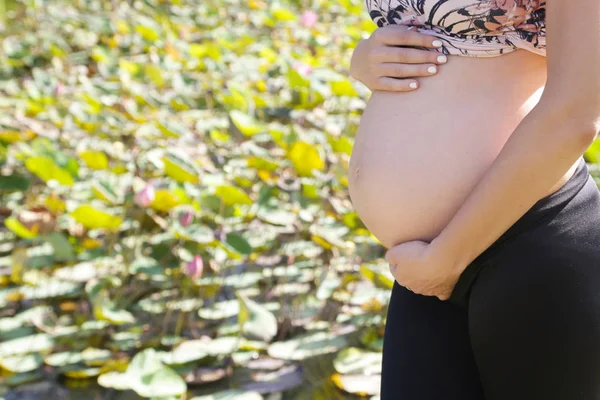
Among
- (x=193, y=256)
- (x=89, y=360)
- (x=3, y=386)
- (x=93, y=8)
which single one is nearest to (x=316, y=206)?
(x=193, y=256)

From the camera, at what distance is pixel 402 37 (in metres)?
0.90

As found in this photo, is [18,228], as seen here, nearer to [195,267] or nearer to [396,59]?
[195,267]

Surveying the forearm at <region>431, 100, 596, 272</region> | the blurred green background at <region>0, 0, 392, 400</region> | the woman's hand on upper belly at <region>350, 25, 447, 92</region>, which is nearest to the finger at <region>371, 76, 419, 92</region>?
the woman's hand on upper belly at <region>350, 25, 447, 92</region>

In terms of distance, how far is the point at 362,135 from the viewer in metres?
0.94

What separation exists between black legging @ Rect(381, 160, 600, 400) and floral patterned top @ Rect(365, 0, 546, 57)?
155 millimetres

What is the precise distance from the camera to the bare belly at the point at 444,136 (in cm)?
83

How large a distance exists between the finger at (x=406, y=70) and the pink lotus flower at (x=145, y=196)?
0.89m

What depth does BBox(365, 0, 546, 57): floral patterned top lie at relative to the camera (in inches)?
31.2

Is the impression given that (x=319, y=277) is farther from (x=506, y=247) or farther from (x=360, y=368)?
(x=506, y=247)

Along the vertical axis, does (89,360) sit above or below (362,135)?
below

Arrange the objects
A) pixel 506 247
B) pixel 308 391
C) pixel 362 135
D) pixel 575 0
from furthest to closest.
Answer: pixel 308 391 < pixel 362 135 < pixel 506 247 < pixel 575 0

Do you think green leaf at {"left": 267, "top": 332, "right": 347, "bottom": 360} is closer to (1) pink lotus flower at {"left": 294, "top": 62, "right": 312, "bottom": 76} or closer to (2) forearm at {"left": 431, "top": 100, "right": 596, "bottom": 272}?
(2) forearm at {"left": 431, "top": 100, "right": 596, "bottom": 272}

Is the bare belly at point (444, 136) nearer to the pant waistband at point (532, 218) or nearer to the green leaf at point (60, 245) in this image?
the pant waistband at point (532, 218)

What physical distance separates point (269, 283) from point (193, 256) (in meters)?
0.20
